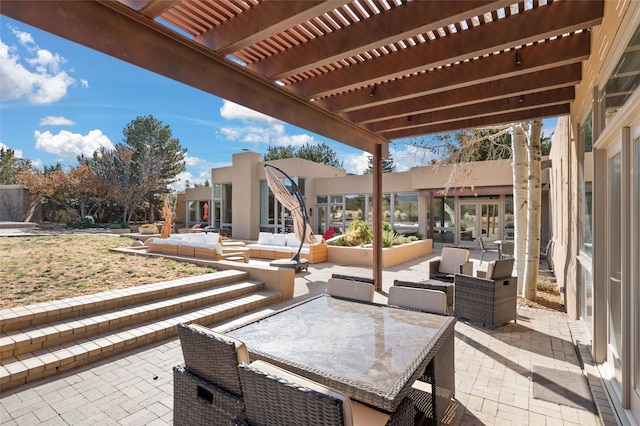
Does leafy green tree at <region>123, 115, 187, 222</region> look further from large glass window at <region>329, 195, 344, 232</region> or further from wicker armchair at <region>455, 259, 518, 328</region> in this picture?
wicker armchair at <region>455, 259, 518, 328</region>

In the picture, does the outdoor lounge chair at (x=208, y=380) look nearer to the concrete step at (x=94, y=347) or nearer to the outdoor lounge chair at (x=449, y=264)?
the concrete step at (x=94, y=347)

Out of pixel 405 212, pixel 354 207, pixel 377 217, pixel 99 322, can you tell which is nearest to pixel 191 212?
pixel 354 207

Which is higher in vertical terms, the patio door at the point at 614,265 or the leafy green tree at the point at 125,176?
the leafy green tree at the point at 125,176

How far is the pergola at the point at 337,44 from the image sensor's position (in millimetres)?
2432

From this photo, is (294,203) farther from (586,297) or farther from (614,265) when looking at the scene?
(614,265)

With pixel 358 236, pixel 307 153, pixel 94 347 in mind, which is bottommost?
pixel 94 347

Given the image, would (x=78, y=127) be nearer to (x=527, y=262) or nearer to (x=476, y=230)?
(x=476, y=230)

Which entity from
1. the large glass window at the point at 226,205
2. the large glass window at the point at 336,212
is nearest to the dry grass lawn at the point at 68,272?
the large glass window at the point at 226,205

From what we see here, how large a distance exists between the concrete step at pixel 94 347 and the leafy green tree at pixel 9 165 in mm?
43747

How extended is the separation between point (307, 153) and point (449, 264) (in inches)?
1343

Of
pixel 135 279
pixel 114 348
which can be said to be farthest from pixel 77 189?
pixel 114 348

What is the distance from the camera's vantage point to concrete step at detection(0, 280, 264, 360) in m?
3.48

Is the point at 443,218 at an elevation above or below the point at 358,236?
above

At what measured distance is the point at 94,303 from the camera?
4.44 meters
